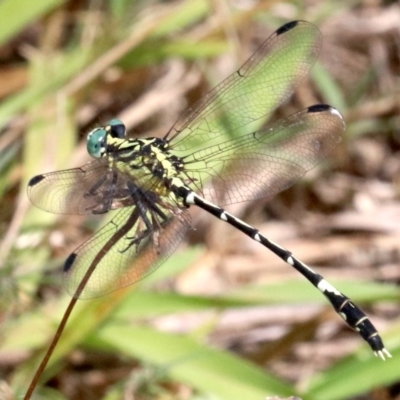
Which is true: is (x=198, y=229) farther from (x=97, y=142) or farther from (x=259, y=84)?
(x=97, y=142)

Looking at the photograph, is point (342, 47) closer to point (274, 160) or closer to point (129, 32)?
point (129, 32)

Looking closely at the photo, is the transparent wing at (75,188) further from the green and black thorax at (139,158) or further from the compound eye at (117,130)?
the compound eye at (117,130)

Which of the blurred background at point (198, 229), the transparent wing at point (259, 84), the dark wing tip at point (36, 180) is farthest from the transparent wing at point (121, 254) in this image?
the transparent wing at point (259, 84)

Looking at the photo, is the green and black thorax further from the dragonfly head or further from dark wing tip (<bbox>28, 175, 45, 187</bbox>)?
dark wing tip (<bbox>28, 175, 45, 187</bbox>)

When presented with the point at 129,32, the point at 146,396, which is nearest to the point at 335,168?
the point at 129,32

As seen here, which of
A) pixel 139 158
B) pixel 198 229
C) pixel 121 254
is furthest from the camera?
pixel 198 229

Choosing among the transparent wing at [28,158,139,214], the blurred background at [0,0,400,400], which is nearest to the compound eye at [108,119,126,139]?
the transparent wing at [28,158,139,214]

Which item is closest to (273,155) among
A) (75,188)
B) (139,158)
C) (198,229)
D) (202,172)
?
(202,172)
